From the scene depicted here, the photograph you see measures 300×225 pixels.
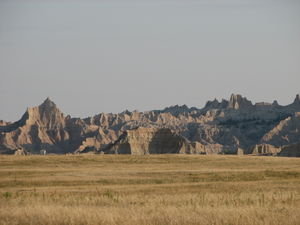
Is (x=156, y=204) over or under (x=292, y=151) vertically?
under

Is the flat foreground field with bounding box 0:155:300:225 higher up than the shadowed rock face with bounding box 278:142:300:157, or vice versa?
the shadowed rock face with bounding box 278:142:300:157

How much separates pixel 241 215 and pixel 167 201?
312 inches

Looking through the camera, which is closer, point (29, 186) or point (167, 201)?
point (167, 201)

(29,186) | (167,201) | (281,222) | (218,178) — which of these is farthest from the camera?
(218,178)

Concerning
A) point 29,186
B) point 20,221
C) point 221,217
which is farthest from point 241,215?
point 29,186

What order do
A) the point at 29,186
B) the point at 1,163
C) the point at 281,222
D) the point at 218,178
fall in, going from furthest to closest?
1. the point at 1,163
2. the point at 218,178
3. the point at 29,186
4. the point at 281,222

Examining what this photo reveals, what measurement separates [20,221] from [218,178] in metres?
30.5

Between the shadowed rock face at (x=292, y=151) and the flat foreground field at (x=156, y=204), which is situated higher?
the shadowed rock face at (x=292, y=151)

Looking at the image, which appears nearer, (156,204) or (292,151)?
(156,204)

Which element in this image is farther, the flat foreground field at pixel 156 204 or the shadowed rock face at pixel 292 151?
the shadowed rock face at pixel 292 151

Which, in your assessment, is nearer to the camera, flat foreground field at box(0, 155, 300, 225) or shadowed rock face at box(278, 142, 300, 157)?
flat foreground field at box(0, 155, 300, 225)

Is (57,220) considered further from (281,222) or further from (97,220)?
(281,222)

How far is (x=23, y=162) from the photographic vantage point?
77500 millimetres

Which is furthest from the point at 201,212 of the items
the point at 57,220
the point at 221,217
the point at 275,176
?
the point at 275,176
